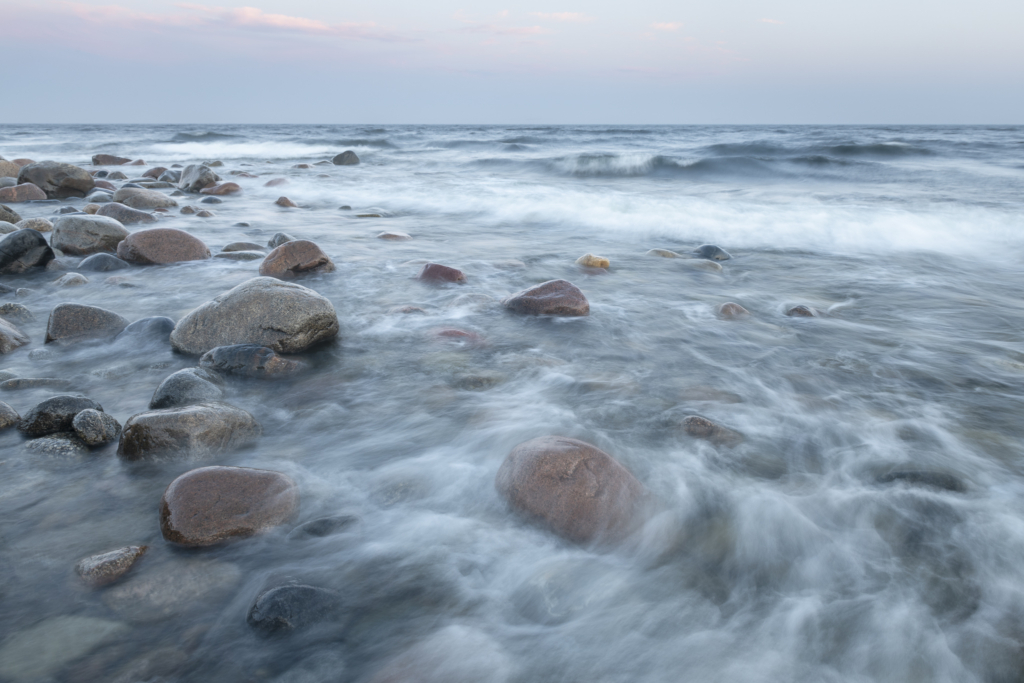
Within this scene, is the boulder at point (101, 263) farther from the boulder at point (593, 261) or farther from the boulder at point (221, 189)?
the boulder at point (221, 189)

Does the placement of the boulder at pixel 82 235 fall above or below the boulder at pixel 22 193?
below

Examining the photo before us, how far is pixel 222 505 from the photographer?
173cm

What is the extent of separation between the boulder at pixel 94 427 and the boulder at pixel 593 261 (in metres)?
3.71

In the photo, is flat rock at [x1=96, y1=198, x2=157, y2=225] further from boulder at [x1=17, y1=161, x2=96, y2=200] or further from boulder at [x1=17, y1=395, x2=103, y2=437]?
boulder at [x1=17, y1=395, x2=103, y2=437]

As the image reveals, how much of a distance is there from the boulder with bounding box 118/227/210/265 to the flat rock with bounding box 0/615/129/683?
395 cm

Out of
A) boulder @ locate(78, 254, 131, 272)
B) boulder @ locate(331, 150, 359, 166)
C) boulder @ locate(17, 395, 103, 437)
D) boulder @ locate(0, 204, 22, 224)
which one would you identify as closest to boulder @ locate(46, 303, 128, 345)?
boulder @ locate(17, 395, 103, 437)

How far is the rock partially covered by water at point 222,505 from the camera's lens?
1677mm

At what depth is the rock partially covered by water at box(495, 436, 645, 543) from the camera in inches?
70.0

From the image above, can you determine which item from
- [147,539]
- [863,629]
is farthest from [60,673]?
[863,629]

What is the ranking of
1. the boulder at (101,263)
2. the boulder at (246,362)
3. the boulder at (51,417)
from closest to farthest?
the boulder at (51,417), the boulder at (246,362), the boulder at (101,263)

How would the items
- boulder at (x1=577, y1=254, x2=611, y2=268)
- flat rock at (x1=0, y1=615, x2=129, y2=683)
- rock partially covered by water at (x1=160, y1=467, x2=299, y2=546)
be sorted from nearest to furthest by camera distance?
flat rock at (x1=0, y1=615, x2=129, y2=683) < rock partially covered by water at (x1=160, y1=467, x2=299, y2=546) < boulder at (x1=577, y1=254, x2=611, y2=268)

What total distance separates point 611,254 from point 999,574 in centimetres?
435

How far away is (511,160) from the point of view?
17797mm

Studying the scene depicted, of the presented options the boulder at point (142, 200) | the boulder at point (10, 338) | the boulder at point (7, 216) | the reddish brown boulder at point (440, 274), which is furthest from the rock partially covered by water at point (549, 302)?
the boulder at point (142, 200)
